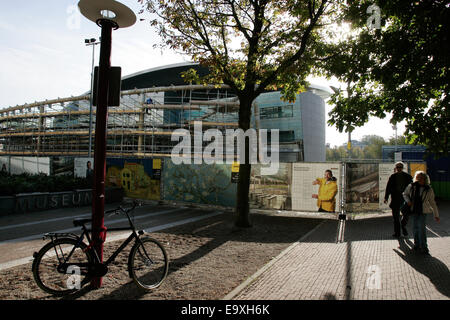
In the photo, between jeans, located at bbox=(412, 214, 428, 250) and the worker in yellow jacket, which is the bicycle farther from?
the worker in yellow jacket

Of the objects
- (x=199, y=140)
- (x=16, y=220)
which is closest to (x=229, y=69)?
(x=16, y=220)

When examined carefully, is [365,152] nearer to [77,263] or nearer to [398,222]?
[398,222]

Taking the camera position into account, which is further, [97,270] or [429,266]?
[429,266]

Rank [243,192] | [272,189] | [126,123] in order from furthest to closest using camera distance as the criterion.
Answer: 1. [126,123]
2. [272,189]
3. [243,192]

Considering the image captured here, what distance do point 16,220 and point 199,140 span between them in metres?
21.2

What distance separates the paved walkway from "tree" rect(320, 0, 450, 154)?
2.14 metres

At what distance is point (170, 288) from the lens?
163 inches

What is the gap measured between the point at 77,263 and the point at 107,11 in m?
3.36

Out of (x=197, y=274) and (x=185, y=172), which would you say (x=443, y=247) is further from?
(x=185, y=172)

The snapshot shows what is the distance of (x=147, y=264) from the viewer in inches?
162

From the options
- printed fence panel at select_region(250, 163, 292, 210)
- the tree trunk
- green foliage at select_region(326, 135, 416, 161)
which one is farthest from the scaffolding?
green foliage at select_region(326, 135, 416, 161)

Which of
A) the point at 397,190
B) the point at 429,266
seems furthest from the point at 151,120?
the point at 429,266

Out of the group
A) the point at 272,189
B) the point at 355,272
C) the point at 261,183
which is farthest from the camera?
the point at 261,183

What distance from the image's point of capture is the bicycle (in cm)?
370
